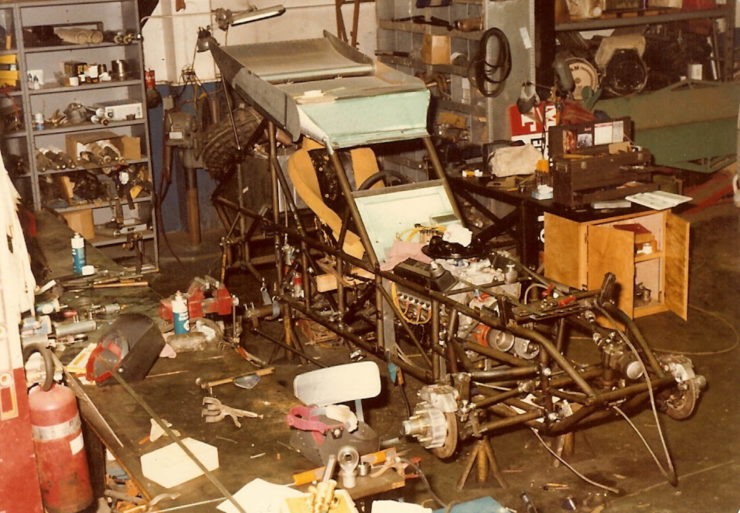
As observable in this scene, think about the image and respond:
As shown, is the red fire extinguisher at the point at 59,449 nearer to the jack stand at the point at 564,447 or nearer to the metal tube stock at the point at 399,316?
the metal tube stock at the point at 399,316

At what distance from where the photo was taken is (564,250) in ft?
23.9

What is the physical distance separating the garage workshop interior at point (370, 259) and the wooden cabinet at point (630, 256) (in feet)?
0.08

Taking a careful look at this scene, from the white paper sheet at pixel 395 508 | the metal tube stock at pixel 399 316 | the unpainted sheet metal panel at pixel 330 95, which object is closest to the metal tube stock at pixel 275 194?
the unpainted sheet metal panel at pixel 330 95

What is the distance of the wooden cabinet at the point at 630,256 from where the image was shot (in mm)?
7035

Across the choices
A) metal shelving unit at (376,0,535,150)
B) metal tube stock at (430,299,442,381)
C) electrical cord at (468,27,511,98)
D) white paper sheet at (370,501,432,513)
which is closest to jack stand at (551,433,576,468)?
metal tube stock at (430,299,442,381)

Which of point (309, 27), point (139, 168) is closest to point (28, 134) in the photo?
point (139, 168)

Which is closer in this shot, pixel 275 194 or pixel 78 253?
pixel 78 253

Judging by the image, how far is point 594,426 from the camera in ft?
19.2

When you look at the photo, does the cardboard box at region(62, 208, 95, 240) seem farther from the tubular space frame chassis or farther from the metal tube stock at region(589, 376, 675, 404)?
the metal tube stock at region(589, 376, 675, 404)

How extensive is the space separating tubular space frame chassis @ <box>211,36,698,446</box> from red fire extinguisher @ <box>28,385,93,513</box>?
5.53ft

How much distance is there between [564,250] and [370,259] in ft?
6.74

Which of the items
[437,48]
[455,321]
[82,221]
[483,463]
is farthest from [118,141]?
[483,463]

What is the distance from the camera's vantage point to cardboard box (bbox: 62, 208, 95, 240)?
8.66 meters

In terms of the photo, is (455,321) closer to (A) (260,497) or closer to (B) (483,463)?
(B) (483,463)
